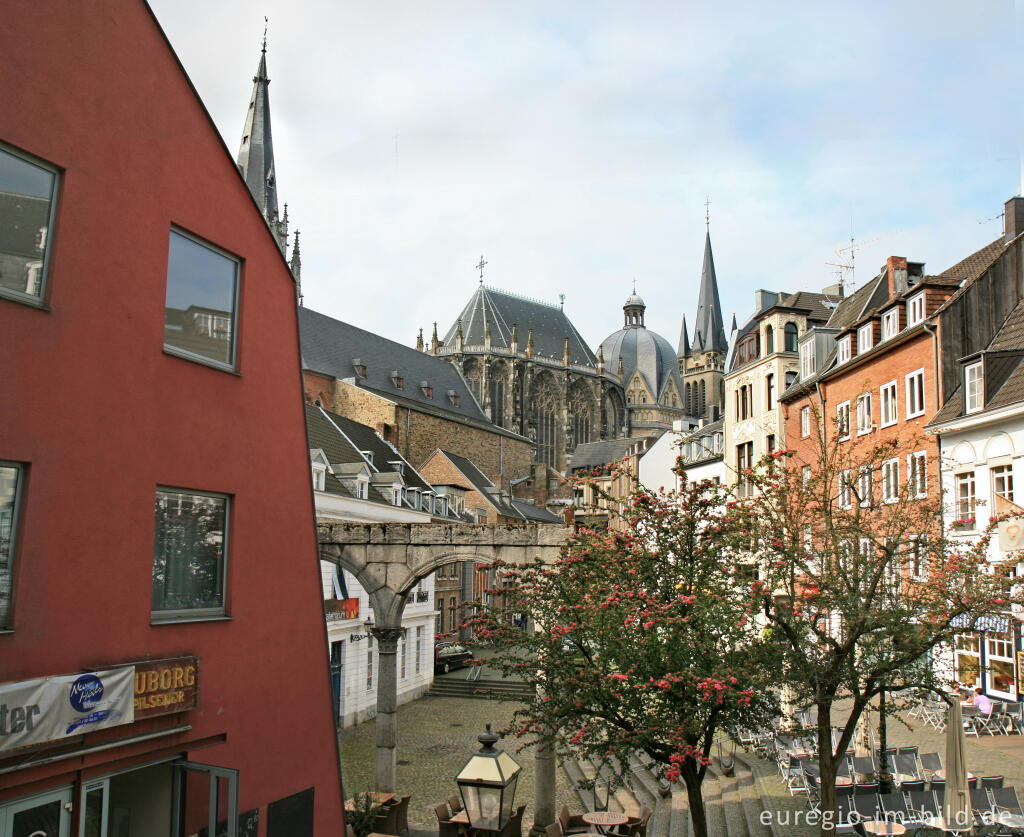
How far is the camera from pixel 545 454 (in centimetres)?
8438

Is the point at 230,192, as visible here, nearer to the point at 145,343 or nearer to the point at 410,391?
the point at 145,343

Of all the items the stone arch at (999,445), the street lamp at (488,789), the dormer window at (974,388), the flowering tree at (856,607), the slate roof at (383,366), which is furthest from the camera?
the slate roof at (383,366)

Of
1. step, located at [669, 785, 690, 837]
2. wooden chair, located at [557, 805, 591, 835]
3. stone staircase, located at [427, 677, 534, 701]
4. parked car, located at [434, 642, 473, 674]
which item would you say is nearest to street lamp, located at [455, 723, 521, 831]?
wooden chair, located at [557, 805, 591, 835]

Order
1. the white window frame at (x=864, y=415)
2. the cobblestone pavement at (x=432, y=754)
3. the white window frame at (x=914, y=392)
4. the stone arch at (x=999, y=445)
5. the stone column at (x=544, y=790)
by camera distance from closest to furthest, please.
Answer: the stone column at (x=544, y=790) < the cobblestone pavement at (x=432, y=754) < the stone arch at (x=999, y=445) < the white window frame at (x=914, y=392) < the white window frame at (x=864, y=415)

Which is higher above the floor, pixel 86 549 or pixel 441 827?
pixel 86 549

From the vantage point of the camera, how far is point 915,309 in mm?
21500

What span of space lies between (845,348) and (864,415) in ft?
7.59

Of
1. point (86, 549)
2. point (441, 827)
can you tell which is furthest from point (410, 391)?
point (86, 549)

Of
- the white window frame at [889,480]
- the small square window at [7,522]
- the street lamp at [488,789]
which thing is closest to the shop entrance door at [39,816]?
the small square window at [7,522]

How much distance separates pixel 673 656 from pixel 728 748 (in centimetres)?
1105

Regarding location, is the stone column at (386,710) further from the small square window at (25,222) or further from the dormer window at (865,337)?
the dormer window at (865,337)

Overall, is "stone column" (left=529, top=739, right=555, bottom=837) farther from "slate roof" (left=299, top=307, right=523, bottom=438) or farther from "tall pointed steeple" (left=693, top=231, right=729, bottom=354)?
"tall pointed steeple" (left=693, top=231, right=729, bottom=354)

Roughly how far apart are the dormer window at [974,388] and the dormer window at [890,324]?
113 inches

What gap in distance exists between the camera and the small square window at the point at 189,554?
845 centimetres
